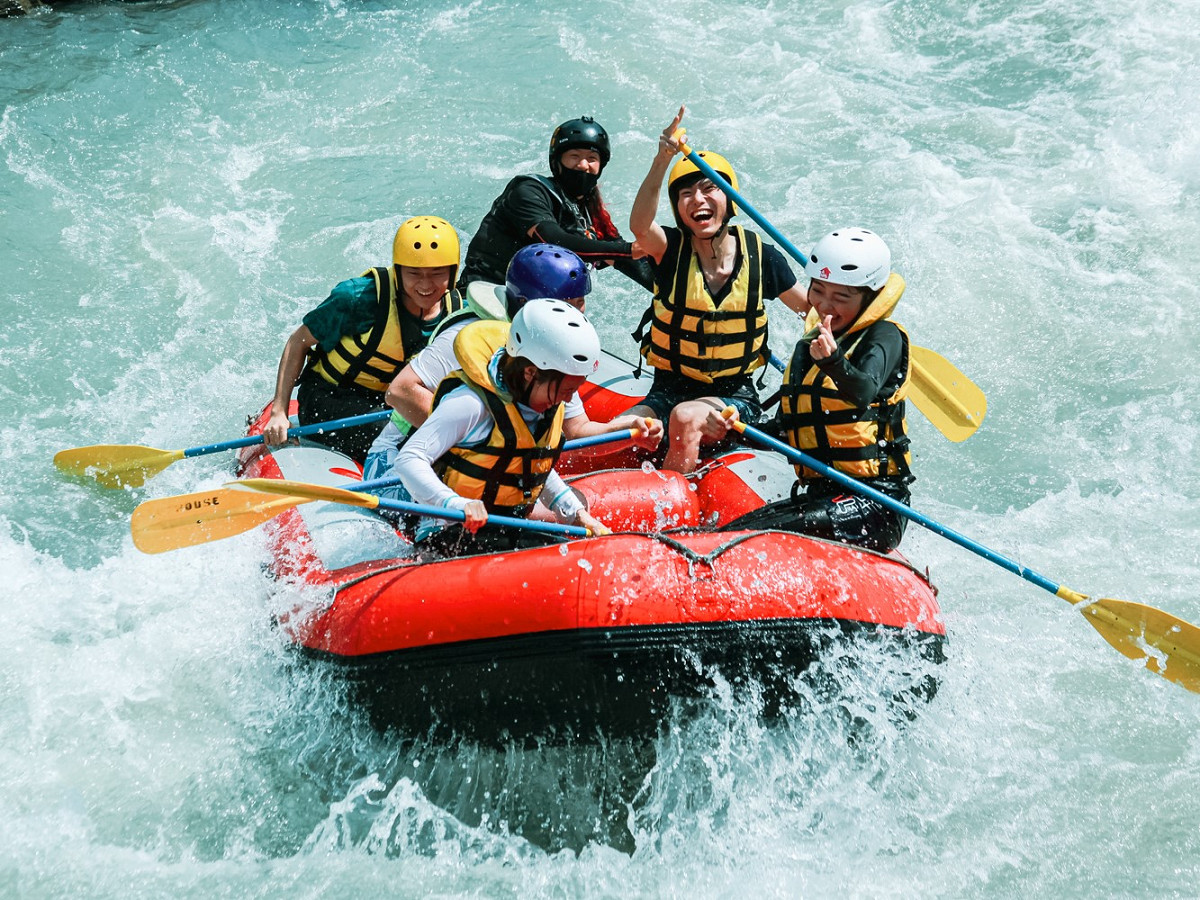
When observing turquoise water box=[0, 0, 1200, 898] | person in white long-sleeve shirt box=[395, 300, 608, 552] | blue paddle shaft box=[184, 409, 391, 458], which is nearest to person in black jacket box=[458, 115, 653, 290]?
blue paddle shaft box=[184, 409, 391, 458]

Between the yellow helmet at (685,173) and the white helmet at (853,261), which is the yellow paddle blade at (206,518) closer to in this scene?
the yellow helmet at (685,173)

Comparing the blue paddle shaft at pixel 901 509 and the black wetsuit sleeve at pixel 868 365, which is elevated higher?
the black wetsuit sleeve at pixel 868 365

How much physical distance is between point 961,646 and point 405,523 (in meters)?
2.35

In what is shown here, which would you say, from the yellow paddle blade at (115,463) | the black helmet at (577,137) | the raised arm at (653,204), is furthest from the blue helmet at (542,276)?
the yellow paddle blade at (115,463)

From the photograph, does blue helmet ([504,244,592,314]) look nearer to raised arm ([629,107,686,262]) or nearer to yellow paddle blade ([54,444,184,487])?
raised arm ([629,107,686,262])

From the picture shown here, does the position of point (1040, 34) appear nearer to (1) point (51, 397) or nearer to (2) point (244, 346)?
(2) point (244, 346)

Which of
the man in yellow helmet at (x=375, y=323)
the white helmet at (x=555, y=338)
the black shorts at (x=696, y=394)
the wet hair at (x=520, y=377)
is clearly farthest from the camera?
the black shorts at (x=696, y=394)

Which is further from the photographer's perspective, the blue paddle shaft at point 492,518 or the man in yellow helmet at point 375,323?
the man in yellow helmet at point 375,323

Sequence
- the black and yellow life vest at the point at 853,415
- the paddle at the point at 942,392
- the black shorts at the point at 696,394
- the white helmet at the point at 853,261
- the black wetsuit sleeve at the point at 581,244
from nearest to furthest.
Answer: the white helmet at the point at 853,261 < the black and yellow life vest at the point at 853,415 < the paddle at the point at 942,392 < the black shorts at the point at 696,394 < the black wetsuit sleeve at the point at 581,244

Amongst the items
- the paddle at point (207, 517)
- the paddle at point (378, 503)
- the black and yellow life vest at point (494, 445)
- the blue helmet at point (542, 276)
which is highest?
the blue helmet at point (542, 276)

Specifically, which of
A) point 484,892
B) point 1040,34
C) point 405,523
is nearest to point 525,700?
point 484,892

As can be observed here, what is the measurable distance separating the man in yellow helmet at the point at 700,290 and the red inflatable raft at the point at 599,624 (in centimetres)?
102

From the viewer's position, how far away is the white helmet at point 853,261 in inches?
174

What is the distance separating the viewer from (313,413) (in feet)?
18.5
